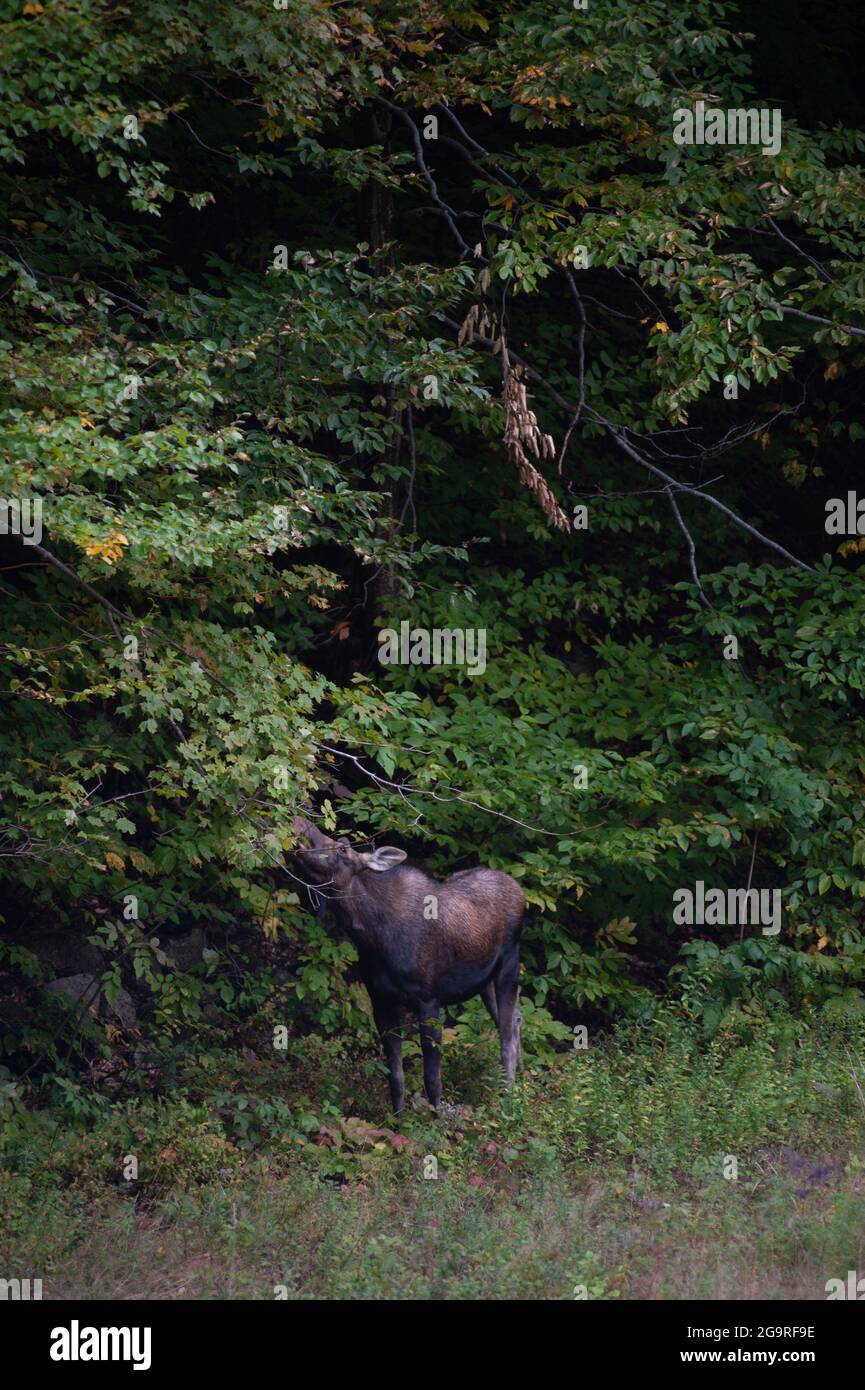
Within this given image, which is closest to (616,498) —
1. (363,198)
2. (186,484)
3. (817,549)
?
(817,549)

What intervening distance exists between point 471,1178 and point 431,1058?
107 cm

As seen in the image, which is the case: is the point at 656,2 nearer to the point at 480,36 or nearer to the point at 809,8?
the point at 480,36

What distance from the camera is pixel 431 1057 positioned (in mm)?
9547

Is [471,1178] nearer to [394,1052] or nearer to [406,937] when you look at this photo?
[394,1052]

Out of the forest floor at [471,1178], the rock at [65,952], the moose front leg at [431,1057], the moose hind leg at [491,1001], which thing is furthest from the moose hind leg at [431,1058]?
the rock at [65,952]

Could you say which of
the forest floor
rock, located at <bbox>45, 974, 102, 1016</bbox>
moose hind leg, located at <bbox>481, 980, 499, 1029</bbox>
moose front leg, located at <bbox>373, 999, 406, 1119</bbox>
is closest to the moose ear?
moose front leg, located at <bbox>373, 999, 406, 1119</bbox>

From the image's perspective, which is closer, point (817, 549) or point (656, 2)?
point (656, 2)

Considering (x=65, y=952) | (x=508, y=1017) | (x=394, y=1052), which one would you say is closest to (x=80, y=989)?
(x=65, y=952)

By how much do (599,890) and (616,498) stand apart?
3.55m

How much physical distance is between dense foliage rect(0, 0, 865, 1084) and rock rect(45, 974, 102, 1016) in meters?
0.32

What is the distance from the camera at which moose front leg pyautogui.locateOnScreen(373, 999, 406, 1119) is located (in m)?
9.52

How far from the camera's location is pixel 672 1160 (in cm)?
865

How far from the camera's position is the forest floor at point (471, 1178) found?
24.0 ft

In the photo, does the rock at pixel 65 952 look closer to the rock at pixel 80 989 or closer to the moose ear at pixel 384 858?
the rock at pixel 80 989
